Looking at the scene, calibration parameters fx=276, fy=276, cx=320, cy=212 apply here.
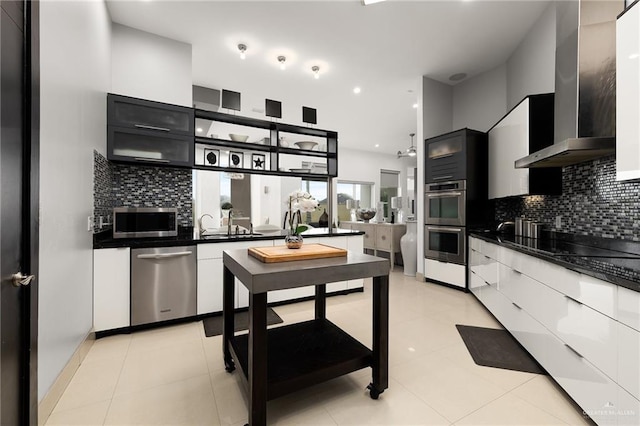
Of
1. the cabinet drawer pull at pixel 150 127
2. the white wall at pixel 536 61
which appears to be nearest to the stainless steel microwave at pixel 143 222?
the cabinet drawer pull at pixel 150 127

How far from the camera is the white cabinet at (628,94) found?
4.86ft

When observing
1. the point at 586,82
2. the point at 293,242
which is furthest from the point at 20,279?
the point at 586,82

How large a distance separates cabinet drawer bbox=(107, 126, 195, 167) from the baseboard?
1740 mm

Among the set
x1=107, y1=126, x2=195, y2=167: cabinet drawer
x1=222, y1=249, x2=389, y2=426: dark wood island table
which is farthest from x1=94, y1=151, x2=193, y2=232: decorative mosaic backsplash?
x1=222, y1=249, x2=389, y2=426: dark wood island table

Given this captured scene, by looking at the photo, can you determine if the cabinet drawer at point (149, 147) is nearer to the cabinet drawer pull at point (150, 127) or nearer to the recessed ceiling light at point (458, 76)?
the cabinet drawer pull at point (150, 127)

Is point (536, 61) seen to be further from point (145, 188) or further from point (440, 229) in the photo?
point (145, 188)

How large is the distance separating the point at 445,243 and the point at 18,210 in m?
4.29

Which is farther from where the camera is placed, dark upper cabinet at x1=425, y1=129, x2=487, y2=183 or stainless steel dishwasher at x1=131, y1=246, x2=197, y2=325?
dark upper cabinet at x1=425, y1=129, x2=487, y2=183

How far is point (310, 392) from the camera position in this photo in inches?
69.4

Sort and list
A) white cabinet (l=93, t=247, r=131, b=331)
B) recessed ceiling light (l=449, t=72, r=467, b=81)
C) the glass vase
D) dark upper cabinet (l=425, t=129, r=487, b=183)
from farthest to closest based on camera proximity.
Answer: recessed ceiling light (l=449, t=72, r=467, b=81), dark upper cabinet (l=425, t=129, r=487, b=183), white cabinet (l=93, t=247, r=131, b=331), the glass vase

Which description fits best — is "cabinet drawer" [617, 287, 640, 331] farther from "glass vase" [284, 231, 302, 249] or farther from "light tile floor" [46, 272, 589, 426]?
"glass vase" [284, 231, 302, 249]

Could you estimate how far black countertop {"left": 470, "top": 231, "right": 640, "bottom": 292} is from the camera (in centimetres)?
131

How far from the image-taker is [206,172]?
144 inches

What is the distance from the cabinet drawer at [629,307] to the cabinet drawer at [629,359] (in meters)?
0.03
